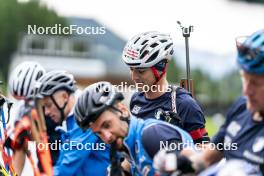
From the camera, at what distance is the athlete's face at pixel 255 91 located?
17.7 ft

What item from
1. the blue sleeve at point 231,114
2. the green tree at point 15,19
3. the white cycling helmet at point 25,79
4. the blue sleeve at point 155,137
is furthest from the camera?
the green tree at point 15,19

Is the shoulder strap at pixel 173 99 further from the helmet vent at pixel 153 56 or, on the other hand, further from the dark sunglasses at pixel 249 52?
the dark sunglasses at pixel 249 52

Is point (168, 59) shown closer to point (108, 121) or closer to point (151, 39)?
point (151, 39)

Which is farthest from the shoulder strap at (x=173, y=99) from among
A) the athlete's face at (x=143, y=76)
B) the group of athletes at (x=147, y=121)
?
the athlete's face at (x=143, y=76)

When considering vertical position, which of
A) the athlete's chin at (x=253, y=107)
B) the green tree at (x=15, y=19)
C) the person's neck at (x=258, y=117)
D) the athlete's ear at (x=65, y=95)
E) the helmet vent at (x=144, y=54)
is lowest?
the green tree at (x=15, y=19)

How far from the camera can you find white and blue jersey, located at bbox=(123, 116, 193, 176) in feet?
20.2

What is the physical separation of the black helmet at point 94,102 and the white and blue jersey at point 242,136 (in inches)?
33.9

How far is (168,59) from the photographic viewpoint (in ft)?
27.2

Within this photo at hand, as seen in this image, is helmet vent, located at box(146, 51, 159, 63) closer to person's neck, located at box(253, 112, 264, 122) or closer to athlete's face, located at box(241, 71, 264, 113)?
person's neck, located at box(253, 112, 264, 122)

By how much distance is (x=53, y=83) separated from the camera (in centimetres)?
714

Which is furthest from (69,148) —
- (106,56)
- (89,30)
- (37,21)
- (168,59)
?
(106,56)

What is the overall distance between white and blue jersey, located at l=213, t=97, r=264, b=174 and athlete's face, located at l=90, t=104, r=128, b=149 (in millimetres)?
742

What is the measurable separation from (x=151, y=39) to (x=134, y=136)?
2185 mm

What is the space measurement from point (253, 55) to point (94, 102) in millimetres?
1384
